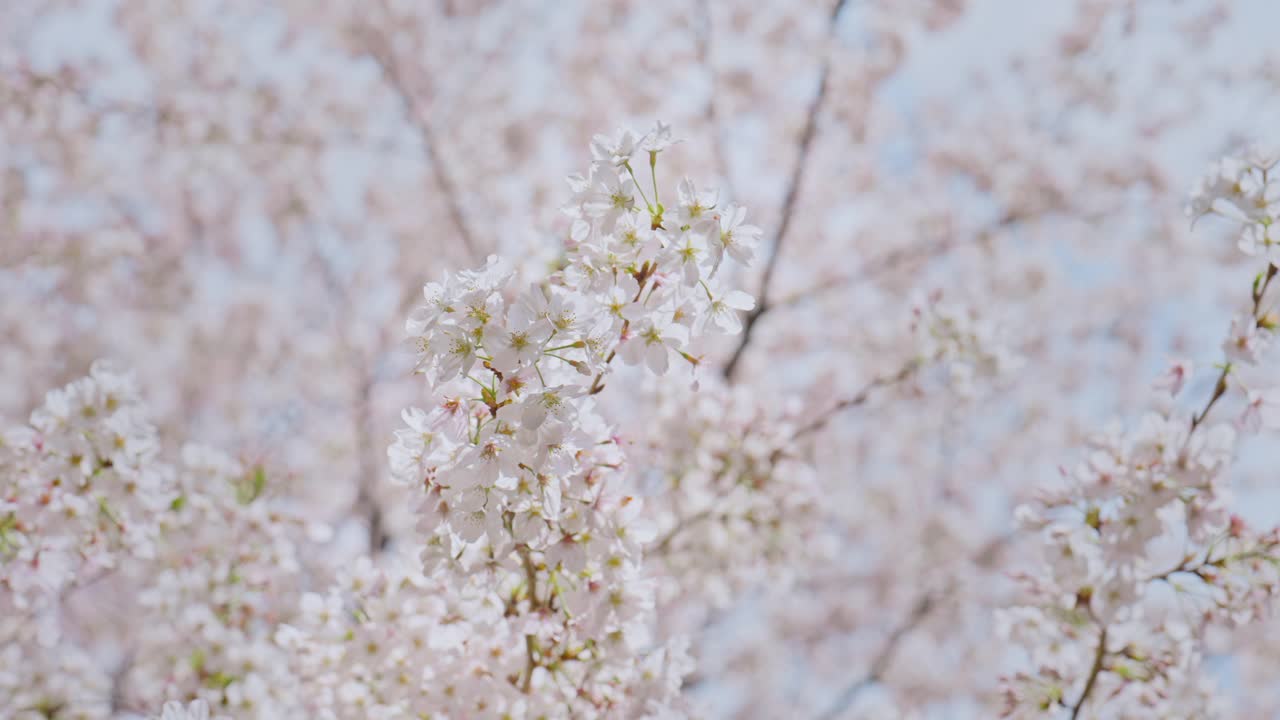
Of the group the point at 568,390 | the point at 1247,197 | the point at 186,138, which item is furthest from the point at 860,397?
the point at 186,138

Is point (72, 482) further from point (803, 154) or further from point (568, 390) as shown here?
point (803, 154)

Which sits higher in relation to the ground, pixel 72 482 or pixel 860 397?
pixel 860 397

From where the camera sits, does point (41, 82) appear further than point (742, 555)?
Yes

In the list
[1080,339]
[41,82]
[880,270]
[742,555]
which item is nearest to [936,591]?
[880,270]

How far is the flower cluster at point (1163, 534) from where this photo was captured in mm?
2498

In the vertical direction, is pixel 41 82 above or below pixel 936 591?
above

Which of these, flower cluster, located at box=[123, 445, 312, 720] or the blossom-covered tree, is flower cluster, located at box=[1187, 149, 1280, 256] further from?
flower cluster, located at box=[123, 445, 312, 720]

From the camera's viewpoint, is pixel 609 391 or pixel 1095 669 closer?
pixel 1095 669

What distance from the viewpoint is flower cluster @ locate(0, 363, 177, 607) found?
105 inches

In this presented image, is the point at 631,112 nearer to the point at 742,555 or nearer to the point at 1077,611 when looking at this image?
the point at 742,555

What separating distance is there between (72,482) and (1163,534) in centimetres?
356

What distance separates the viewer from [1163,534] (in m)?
2.50

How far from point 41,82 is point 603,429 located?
5.36m

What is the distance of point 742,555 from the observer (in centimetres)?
406
